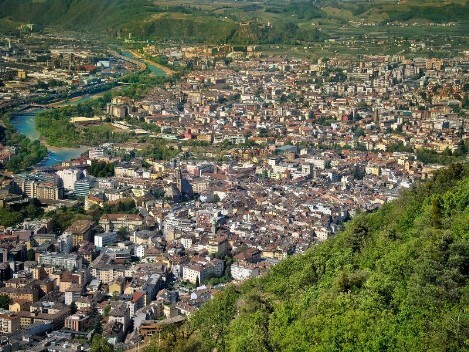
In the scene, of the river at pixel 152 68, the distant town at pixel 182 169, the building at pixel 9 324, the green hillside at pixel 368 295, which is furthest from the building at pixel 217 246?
the river at pixel 152 68

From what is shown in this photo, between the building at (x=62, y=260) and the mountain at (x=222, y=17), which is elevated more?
the mountain at (x=222, y=17)

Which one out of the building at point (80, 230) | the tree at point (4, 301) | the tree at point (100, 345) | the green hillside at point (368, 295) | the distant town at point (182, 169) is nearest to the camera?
the green hillside at point (368, 295)

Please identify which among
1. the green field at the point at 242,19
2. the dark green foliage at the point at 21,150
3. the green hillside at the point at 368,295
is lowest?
the dark green foliage at the point at 21,150

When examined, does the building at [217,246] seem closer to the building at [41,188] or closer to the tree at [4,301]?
the tree at [4,301]

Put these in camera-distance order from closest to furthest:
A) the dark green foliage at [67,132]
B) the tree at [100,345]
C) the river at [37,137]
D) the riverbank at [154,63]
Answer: the tree at [100,345] < the river at [37,137] < the dark green foliage at [67,132] < the riverbank at [154,63]

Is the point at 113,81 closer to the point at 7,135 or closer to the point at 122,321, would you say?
the point at 7,135

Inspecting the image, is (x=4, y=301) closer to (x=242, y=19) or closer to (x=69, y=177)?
(x=69, y=177)

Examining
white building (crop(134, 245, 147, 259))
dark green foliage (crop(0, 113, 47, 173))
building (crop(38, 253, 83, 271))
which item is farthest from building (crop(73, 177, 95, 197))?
building (crop(38, 253, 83, 271))

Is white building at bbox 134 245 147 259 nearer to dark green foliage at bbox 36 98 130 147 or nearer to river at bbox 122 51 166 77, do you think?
dark green foliage at bbox 36 98 130 147
